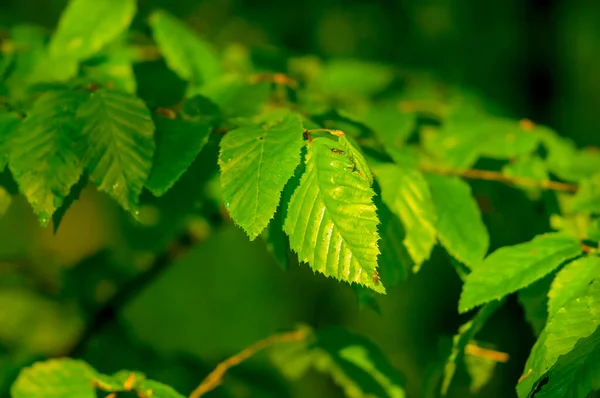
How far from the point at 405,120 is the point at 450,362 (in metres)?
0.56

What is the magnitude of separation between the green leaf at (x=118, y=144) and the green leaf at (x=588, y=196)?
0.71 m

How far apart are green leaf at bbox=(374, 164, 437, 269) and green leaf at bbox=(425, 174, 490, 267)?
24mm

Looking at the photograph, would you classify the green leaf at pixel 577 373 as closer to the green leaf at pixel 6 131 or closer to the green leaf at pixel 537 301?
the green leaf at pixel 537 301

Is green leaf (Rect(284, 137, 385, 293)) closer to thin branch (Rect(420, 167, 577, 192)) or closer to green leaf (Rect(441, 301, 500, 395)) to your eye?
green leaf (Rect(441, 301, 500, 395))

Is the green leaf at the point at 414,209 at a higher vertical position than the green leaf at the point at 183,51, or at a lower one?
lower

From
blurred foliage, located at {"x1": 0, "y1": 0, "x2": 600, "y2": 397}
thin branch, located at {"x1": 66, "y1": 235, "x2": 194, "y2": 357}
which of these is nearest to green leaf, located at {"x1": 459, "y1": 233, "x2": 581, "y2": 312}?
blurred foliage, located at {"x1": 0, "y1": 0, "x2": 600, "y2": 397}

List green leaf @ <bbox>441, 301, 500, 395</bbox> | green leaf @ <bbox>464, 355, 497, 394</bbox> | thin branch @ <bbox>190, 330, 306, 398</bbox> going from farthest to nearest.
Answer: green leaf @ <bbox>464, 355, 497, 394</bbox>, thin branch @ <bbox>190, 330, 306, 398</bbox>, green leaf @ <bbox>441, 301, 500, 395</bbox>

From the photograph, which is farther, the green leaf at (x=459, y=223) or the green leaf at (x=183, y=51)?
the green leaf at (x=183, y=51)

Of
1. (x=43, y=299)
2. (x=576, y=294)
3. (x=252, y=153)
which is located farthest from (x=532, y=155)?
(x=43, y=299)

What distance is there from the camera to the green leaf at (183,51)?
47.4 inches

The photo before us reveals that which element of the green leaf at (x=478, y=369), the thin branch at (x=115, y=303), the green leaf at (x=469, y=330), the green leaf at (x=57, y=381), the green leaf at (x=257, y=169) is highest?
the green leaf at (x=257, y=169)

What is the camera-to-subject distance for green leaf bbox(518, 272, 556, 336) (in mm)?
863

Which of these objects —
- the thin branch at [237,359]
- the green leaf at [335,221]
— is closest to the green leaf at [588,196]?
the green leaf at [335,221]

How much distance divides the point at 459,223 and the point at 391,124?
390 mm
